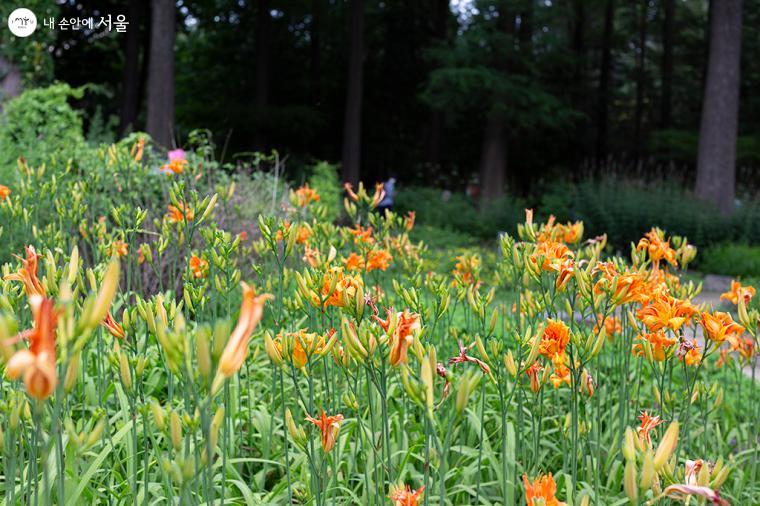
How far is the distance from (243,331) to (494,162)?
1474 centimetres

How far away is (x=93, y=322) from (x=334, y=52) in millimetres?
19867

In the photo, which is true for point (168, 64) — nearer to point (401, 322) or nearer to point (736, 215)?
point (736, 215)

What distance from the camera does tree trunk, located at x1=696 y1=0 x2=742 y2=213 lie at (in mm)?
10977

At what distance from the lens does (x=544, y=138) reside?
66.1ft

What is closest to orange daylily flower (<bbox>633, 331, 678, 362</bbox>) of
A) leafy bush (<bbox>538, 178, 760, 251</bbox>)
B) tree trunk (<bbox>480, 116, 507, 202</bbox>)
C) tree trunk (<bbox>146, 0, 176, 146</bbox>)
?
leafy bush (<bbox>538, 178, 760, 251</bbox>)

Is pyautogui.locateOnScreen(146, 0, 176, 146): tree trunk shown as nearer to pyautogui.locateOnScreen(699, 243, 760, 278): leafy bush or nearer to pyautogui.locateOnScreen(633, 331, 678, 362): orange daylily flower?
pyautogui.locateOnScreen(699, 243, 760, 278): leafy bush

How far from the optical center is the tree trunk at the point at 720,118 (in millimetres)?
10977

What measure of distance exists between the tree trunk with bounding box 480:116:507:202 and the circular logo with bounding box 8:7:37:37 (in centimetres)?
873

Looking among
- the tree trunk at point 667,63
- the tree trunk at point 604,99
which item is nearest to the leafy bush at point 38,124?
the tree trunk at point 604,99

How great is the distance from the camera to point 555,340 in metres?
1.79

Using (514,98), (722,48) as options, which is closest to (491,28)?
(514,98)

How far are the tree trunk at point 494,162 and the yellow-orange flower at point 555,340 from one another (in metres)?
13.6

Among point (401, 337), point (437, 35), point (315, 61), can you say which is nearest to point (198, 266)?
point (401, 337)

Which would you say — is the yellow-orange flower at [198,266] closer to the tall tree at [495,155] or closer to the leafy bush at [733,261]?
the leafy bush at [733,261]
